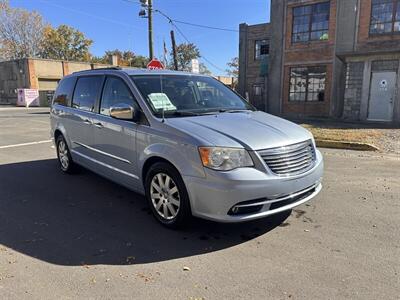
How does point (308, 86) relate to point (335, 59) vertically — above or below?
below

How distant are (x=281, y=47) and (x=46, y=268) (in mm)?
20107

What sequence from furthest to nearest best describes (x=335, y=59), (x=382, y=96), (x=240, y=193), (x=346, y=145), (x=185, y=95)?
(x=335, y=59) → (x=382, y=96) → (x=346, y=145) → (x=185, y=95) → (x=240, y=193)

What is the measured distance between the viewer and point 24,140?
11.2m

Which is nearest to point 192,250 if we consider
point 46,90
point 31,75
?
point 31,75

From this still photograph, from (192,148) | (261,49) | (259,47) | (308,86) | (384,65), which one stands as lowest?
(192,148)

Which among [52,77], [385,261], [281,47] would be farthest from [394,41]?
[52,77]

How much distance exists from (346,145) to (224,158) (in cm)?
727

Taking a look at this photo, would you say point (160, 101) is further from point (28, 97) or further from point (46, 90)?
point (46, 90)

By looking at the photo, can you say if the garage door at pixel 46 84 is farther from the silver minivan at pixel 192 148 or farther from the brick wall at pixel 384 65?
the silver minivan at pixel 192 148

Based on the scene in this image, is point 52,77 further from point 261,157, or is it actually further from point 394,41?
point 261,157

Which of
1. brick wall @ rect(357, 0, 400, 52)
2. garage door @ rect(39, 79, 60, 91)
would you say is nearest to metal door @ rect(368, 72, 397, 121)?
brick wall @ rect(357, 0, 400, 52)

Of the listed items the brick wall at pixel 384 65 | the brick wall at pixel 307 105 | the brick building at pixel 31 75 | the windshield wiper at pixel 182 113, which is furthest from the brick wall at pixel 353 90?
the brick building at pixel 31 75

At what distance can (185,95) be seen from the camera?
186 inches

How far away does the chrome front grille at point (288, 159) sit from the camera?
3564mm
